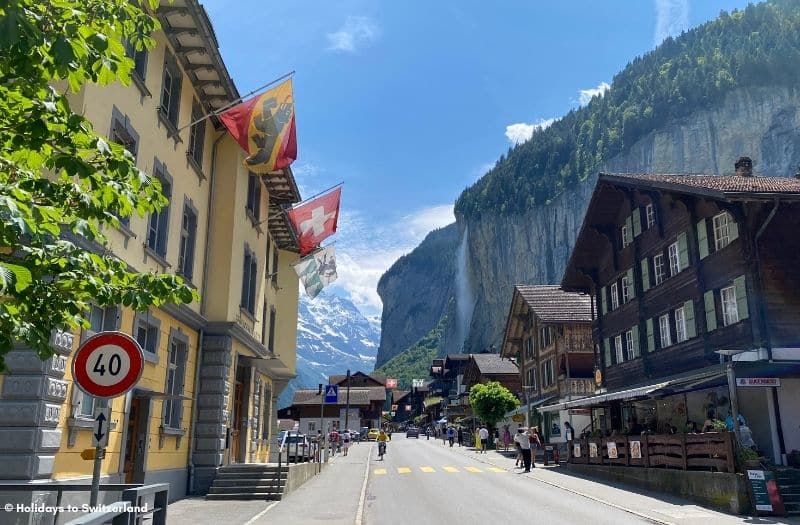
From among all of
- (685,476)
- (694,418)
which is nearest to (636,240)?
(694,418)

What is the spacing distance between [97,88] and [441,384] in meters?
95.6

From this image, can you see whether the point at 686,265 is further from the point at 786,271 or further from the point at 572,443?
the point at 572,443

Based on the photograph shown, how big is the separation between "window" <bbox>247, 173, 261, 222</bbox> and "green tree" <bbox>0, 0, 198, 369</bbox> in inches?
587

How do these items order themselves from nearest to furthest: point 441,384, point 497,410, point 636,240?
point 636,240
point 497,410
point 441,384

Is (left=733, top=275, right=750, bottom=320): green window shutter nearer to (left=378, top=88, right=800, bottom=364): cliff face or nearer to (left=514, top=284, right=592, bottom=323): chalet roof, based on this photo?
(left=514, top=284, right=592, bottom=323): chalet roof

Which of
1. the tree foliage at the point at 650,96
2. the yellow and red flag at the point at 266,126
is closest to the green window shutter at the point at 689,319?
the yellow and red flag at the point at 266,126

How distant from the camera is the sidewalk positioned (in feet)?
43.6

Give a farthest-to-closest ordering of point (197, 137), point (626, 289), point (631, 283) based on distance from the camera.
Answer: point (626, 289) < point (631, 283) < point (197, 137)

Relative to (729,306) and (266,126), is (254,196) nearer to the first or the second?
(266,126)

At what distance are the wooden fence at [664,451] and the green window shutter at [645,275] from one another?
731cm

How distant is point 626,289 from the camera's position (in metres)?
30.7

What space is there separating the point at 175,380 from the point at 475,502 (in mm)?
7825

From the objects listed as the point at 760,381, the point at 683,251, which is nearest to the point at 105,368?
the point at 760,381

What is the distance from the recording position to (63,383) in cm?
1052
